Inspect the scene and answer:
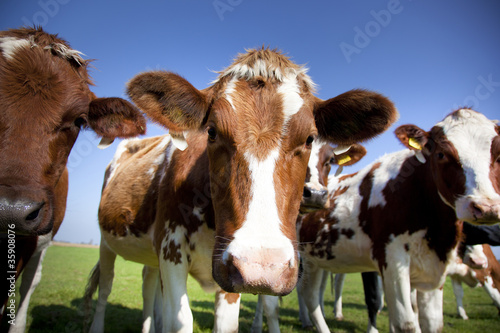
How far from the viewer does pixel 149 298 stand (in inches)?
212

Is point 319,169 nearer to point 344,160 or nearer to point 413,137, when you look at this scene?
point 344,160

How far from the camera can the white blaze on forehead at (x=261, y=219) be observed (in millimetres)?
1567

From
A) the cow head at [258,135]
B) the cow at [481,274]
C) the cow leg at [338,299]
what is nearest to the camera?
the cow head at [258,135]

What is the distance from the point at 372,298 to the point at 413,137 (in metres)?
3.41

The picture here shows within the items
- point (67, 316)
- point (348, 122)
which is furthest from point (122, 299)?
point (348, 122)

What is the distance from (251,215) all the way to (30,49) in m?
2.70

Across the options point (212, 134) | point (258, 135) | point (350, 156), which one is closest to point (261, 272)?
point (258, 135)

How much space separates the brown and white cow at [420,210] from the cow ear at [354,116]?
1.43 m

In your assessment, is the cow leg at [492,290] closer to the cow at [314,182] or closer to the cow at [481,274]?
the cow at [481,274]

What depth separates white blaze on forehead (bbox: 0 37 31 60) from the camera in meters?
2.67

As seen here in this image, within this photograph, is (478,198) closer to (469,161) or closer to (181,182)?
(469,161)

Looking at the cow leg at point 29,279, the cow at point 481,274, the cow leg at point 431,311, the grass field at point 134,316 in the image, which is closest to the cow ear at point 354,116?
the cow leg at point 431,311

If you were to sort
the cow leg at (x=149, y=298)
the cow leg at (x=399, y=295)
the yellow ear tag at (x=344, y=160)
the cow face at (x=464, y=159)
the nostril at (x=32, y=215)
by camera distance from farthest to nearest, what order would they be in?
the yellow ear tag at (x=344, y=160) < the cow leg at (x=149, y=298) < the cow leg at (x=399, y=295) < the cow face at (x=464, y=159) < the nostril at (x=32, y=215)

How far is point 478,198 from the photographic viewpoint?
3.56 meters
